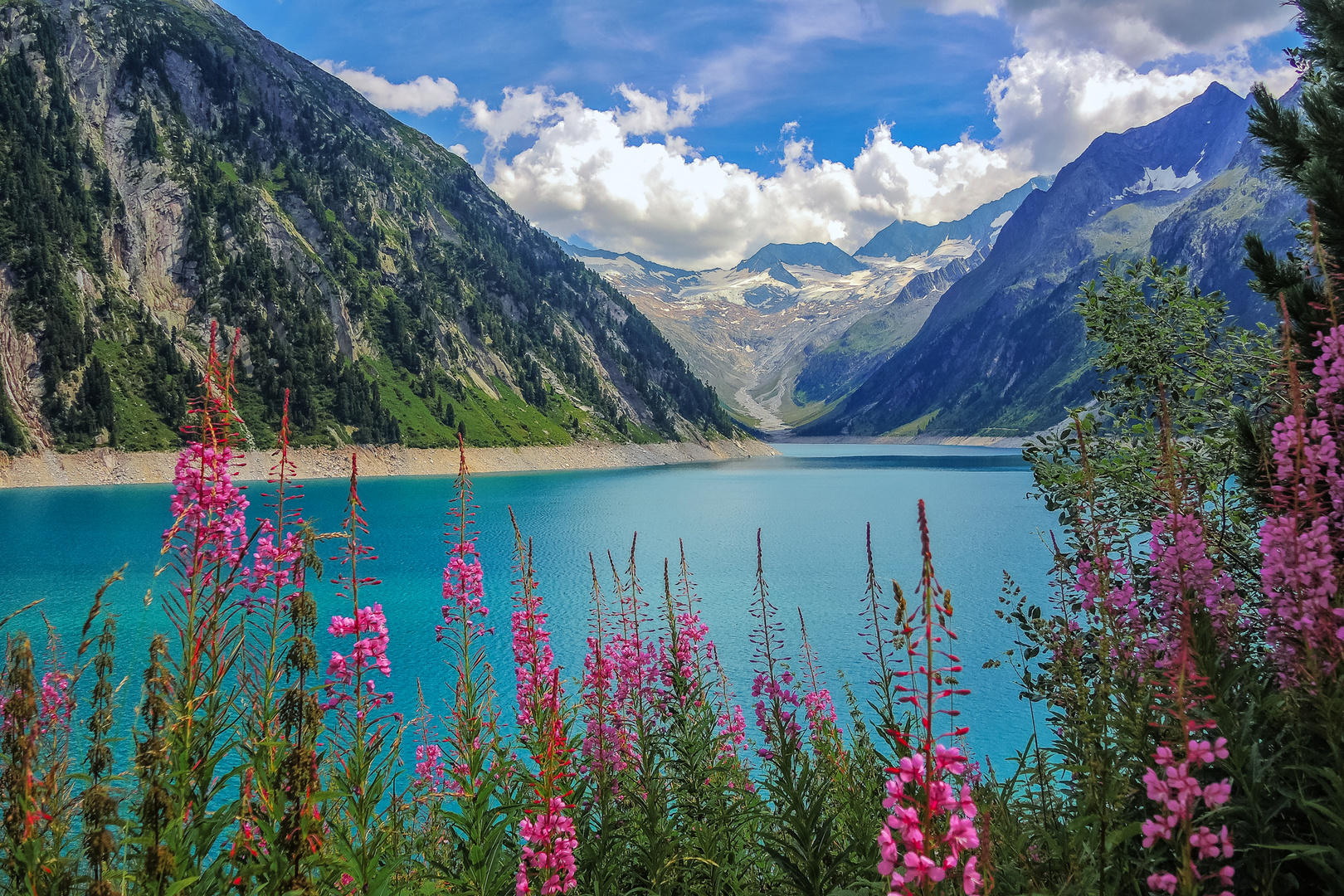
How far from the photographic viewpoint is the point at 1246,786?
343 cm

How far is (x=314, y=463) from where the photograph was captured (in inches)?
5433

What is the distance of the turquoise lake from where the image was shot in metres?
30.0

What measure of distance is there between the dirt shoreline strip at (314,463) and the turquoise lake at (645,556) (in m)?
10.3

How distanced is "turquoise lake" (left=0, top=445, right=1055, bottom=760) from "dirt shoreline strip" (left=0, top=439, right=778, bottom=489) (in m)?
10.3

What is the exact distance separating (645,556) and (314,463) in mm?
107579

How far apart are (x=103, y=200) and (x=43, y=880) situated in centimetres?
20101

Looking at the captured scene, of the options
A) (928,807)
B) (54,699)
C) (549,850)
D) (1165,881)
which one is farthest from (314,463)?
(1165,881)

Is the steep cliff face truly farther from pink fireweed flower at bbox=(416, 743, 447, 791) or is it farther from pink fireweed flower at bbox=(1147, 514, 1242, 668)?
pink fireweed flower at bbox=(1147, 514, 1242, 668)

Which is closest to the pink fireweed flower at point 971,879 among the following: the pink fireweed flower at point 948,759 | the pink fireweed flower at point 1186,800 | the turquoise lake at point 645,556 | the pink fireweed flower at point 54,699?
the pink fireweed flower at point 948,759

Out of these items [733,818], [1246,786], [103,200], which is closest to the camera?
[1246,786]

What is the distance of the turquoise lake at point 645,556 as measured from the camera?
30.0 meters

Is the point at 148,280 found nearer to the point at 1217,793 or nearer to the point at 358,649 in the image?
the point at 358,649

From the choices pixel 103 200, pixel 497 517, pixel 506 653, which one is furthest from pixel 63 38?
pixel 506 653

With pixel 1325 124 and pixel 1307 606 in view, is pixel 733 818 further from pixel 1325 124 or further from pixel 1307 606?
pixel 1325 124
